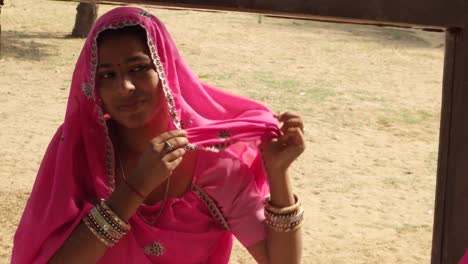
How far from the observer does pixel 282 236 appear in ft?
8.16

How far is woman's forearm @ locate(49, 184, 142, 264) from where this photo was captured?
7.67 feet

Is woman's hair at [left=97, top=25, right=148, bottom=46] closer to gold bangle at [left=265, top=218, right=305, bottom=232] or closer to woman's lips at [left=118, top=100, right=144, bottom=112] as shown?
woman's lips at [left=118, top=100, right=144, bottom=112]

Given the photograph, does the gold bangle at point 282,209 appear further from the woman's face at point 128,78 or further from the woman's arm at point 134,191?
the woman's face at point 128,78

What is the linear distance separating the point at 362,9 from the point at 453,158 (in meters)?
0.40

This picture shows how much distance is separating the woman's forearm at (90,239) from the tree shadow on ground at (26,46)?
25.5ft

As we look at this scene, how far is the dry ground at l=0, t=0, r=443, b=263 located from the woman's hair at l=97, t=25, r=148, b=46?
1.41 meters

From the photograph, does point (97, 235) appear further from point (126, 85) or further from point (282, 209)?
point (282, 209)

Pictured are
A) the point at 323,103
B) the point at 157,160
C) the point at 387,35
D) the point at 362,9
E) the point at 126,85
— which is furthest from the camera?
the point at 387,35

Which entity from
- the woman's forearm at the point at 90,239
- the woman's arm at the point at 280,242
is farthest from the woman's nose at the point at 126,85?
the woman's arm at the point at 280,242

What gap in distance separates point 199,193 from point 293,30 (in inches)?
400

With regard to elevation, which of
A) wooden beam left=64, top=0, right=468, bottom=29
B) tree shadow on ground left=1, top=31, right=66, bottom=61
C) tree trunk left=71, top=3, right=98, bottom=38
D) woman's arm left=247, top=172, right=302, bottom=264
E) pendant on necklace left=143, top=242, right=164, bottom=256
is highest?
wooden beam left=64, top=0, right=468, bottom=29

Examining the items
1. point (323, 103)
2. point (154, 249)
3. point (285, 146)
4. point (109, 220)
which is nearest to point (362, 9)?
point (285, 146)

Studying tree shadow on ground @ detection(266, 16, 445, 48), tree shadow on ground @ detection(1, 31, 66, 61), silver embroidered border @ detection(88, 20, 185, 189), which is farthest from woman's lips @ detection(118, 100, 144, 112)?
tree shadow on ground @ detection(266, 16, 445, 48)

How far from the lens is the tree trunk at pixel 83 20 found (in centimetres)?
1130
